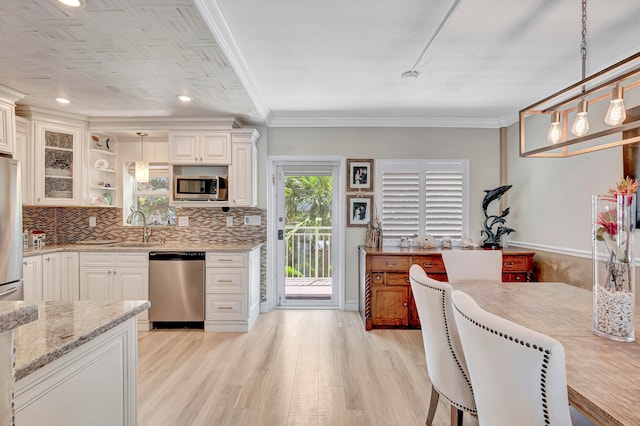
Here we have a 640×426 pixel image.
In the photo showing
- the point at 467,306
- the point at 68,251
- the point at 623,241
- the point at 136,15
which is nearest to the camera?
the point at 467,306

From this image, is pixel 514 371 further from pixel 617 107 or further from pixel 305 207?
pixel 305 207

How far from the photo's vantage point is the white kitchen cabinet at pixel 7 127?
3.20 m

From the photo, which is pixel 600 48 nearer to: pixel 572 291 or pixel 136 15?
pixel 572 291

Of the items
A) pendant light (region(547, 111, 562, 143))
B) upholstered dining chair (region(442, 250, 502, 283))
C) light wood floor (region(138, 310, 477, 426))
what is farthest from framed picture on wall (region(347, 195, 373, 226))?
pendant light (region(547, 111, 562, 143))

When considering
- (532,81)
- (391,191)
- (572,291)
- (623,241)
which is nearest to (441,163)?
(391,191)

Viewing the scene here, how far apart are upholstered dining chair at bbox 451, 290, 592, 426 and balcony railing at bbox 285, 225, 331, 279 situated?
11.9 feet

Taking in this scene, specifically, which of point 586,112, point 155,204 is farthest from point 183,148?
point 586,112

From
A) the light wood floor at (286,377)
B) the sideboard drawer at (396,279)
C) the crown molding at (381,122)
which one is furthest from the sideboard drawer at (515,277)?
the crown molding at (381,122)

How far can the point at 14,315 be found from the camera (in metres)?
0.60

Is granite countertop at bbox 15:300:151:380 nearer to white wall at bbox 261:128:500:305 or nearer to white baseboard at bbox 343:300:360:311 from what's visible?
white wall at bbox 261:128:500:305

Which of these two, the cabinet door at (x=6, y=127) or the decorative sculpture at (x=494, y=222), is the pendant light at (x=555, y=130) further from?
the cabinet door at (x=6, y=127)

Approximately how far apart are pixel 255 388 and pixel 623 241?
7.87 ft

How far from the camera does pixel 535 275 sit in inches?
158

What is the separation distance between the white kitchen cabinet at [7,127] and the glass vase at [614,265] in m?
4.43
